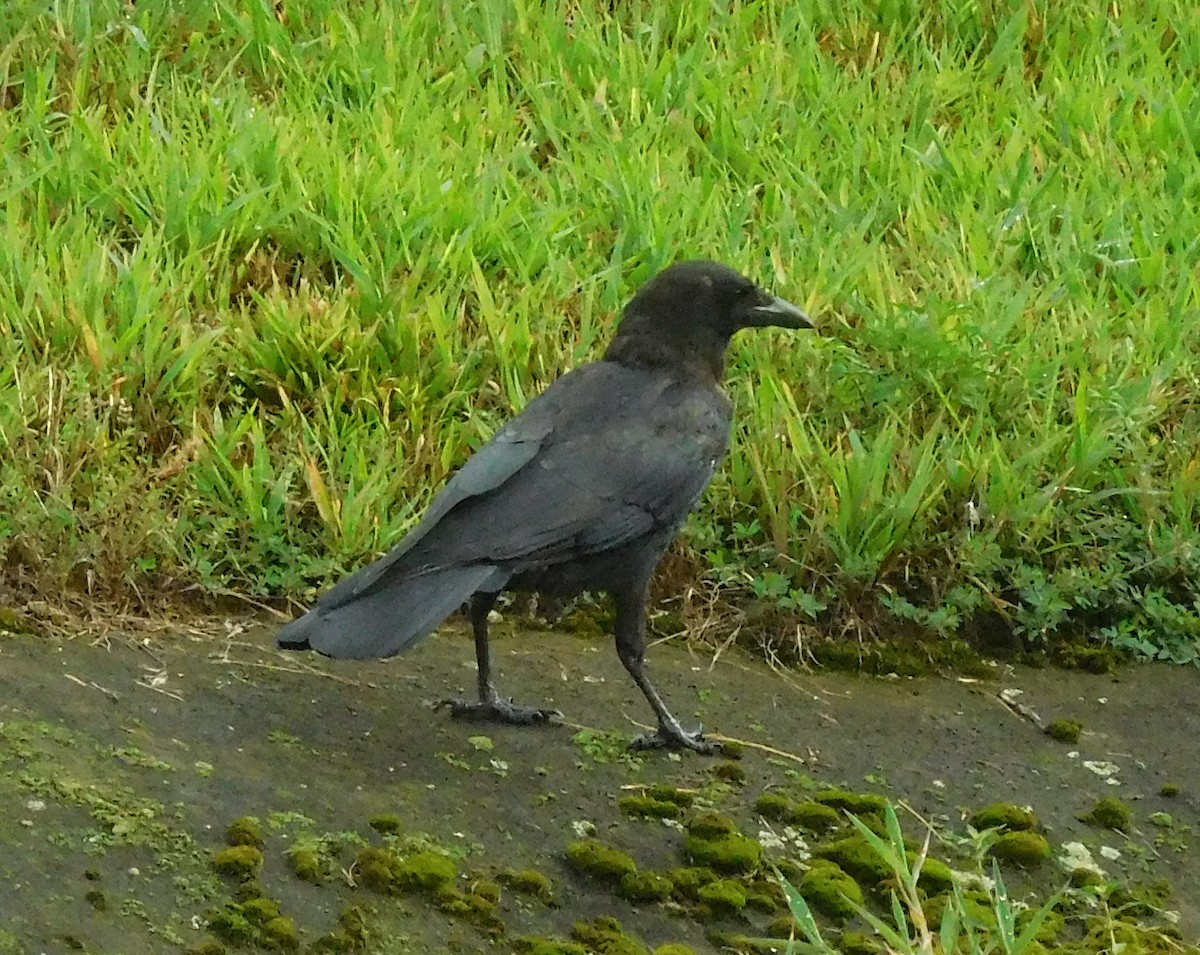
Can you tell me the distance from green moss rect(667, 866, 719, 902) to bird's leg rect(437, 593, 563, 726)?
1.98ft

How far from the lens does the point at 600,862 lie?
2578 millimetres

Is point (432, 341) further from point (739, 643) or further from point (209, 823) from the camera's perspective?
point (209, 823)

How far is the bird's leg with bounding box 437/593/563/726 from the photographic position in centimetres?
313

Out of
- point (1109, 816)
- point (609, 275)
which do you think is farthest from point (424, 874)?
point (609, 275)

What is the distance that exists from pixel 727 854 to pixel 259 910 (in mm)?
797

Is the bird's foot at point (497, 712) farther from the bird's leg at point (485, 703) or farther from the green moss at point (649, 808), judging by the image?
the green moss at point (649, 808)

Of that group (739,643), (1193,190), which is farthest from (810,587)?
(1193,190)

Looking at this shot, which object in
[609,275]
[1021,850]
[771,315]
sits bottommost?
[1021,850]

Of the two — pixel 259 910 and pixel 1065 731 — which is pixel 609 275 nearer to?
pixel 1065 731

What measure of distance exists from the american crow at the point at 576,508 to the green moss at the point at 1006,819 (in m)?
0.53

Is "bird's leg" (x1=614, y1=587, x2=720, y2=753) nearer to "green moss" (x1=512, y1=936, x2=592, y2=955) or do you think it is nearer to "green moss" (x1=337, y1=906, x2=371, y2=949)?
"green moss" (x1=512, y1=936, x2=592, y2=955)

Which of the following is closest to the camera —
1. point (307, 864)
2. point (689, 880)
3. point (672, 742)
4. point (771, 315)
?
point (307, 864)

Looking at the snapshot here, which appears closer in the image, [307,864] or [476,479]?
[307,864]

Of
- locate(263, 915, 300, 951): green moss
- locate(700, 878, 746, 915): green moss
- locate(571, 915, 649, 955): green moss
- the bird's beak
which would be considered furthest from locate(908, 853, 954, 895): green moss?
the bird's beak
